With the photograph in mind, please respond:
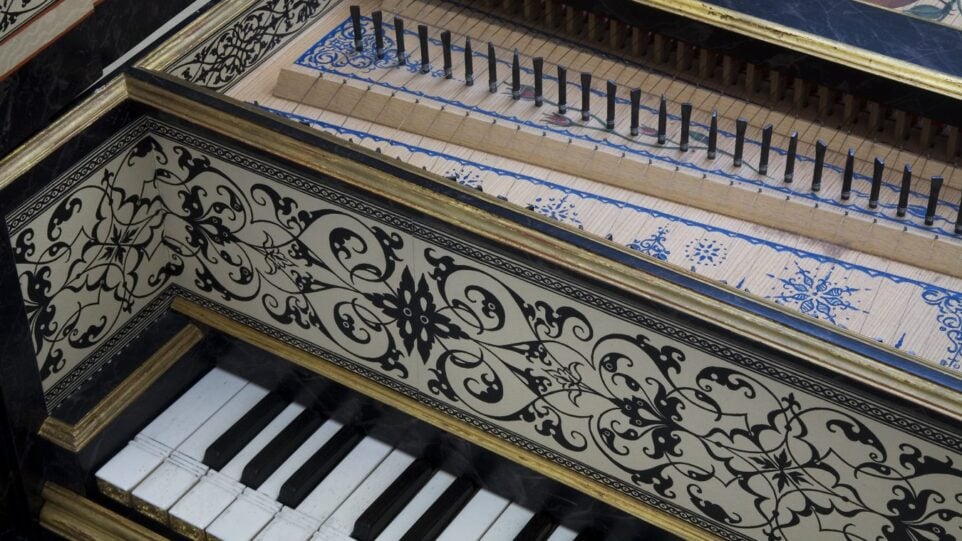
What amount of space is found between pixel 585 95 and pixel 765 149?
0.60 meters

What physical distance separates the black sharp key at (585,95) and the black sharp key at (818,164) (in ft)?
2.40

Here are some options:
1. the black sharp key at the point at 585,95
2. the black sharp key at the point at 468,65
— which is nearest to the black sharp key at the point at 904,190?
the black sharp key at the point at 585,95

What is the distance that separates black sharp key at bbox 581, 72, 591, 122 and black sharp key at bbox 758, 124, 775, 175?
561 millimetres

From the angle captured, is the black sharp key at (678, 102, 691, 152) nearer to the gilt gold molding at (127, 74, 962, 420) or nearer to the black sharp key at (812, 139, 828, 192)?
the black sharp key at (812, 139, 828, 192)

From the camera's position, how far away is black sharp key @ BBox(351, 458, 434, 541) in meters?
5.54

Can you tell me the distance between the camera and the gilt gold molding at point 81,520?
5812 millimetres

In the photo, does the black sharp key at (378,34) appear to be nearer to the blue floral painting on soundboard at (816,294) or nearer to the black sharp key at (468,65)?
the black sharp key at (468,65)

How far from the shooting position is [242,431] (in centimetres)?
584

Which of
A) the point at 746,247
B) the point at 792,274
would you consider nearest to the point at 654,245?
the point at 746,247

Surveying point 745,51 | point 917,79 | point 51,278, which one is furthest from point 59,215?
point 917,79

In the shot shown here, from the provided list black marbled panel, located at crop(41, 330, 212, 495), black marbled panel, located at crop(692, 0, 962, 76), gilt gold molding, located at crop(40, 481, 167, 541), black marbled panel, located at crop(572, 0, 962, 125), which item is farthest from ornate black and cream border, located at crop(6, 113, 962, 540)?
black marbled panel, located at crop(692, 0, 962, 76)

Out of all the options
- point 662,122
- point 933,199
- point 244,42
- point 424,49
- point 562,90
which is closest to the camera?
point 933,199

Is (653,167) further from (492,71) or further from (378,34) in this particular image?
(378,34)

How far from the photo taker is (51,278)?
5.50m
